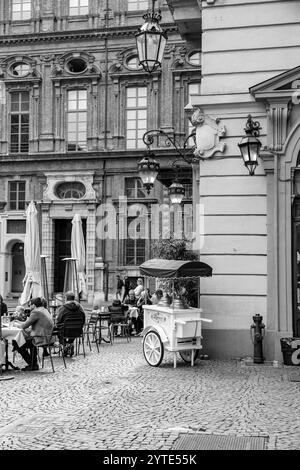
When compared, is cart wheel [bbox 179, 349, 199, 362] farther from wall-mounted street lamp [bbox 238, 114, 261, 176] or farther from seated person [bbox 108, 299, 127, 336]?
seated person [bbox 108, 299, 127, 336]

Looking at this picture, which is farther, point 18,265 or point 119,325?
point 18,265

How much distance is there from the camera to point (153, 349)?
40.0 ft

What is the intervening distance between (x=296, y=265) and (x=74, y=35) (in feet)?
88.5

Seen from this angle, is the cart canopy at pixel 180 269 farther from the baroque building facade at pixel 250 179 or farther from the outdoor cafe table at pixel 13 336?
the outdoor cafe table at pixel 13 336

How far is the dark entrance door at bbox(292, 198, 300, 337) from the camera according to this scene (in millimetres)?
12391

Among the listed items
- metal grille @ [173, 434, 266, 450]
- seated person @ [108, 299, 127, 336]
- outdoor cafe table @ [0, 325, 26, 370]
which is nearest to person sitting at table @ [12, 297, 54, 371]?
outdoor cafe table @ [0, 325, 26, 370]

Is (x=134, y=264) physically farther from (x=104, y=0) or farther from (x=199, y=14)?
(x=199, y=14)

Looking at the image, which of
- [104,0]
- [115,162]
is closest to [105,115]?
[115,162]

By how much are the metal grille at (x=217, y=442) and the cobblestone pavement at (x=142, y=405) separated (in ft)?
0.41

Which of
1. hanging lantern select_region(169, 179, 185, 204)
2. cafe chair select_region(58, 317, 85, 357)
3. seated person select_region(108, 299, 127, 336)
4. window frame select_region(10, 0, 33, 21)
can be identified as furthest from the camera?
window frame select_region(10, 0, 33, 21)

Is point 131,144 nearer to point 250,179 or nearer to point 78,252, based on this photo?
point 78,252

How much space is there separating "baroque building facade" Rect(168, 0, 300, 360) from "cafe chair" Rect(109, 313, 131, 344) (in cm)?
451

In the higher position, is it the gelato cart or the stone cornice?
the stone cornice

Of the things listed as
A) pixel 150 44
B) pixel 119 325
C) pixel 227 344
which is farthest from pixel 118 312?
pixel 150 44
